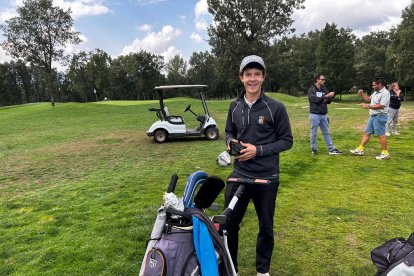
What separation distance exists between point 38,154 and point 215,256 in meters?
9.89

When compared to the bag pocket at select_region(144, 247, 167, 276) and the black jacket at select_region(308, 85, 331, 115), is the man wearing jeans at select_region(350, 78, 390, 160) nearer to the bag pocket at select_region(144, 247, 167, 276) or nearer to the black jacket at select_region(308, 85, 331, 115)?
the black jacket at select_region(308, 85, 331, 115)

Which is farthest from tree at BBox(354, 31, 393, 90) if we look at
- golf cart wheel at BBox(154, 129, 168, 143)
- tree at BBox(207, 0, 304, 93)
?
golf cart wheel at BBox(154, 129, 168, 143)

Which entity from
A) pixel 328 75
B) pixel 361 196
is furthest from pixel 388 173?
pixel 328 75

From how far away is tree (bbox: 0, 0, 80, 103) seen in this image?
97.6 feet

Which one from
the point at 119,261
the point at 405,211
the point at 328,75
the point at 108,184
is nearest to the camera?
the point at 119,261

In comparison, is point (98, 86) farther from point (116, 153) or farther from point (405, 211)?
point (405, 211)

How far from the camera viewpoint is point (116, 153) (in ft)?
33.3

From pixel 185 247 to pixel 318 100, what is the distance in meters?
7.11

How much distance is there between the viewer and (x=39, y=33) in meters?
30.4

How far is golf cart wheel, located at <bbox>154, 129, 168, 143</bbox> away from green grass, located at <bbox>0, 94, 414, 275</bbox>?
1.44 m

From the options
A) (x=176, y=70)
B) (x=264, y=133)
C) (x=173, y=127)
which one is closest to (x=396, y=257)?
(x=264, y=133)

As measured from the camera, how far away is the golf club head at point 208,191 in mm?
2422

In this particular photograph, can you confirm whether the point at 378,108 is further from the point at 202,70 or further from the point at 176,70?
the point at 176,70

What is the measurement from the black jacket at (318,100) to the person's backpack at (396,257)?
19.9 feet
